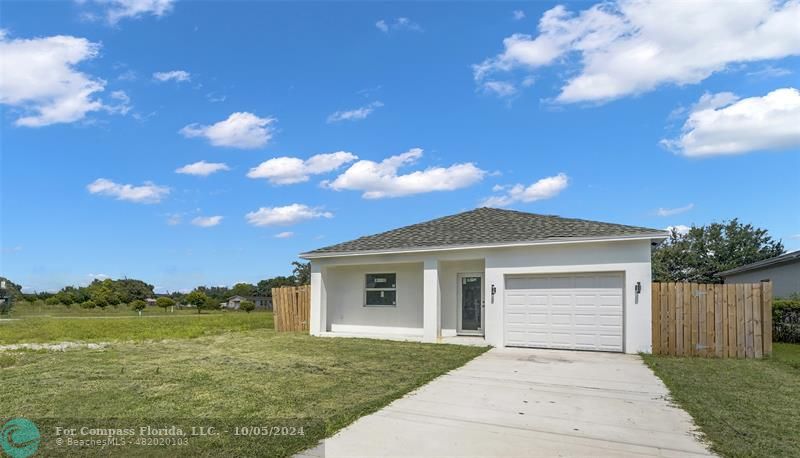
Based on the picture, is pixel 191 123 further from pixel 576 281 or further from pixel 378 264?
pixel 576 281

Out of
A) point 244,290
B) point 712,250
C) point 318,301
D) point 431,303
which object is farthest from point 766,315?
point 244,290

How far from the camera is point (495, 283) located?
13828 mm

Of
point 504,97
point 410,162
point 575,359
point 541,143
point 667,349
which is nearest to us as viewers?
point 575,359

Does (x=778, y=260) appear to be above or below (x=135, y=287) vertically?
above

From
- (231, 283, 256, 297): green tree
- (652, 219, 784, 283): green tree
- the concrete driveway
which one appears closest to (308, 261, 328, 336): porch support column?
the concrete driveway

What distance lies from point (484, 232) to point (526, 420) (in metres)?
9.59

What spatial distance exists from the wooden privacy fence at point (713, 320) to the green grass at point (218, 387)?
4447 mm

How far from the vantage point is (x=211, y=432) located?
5.22 m

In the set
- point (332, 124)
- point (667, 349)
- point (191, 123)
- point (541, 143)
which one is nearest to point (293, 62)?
point (332, 124)

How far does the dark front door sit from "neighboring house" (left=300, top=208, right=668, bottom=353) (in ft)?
0.10

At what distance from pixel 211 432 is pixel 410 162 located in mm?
16772

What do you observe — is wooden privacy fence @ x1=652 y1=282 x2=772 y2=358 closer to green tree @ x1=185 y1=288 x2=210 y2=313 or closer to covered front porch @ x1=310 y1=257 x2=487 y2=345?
covered front porch @ x1=310 y1=257 x2=487 y2=345

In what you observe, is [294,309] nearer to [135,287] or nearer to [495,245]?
[495,245]

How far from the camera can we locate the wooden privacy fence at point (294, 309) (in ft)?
59.2
